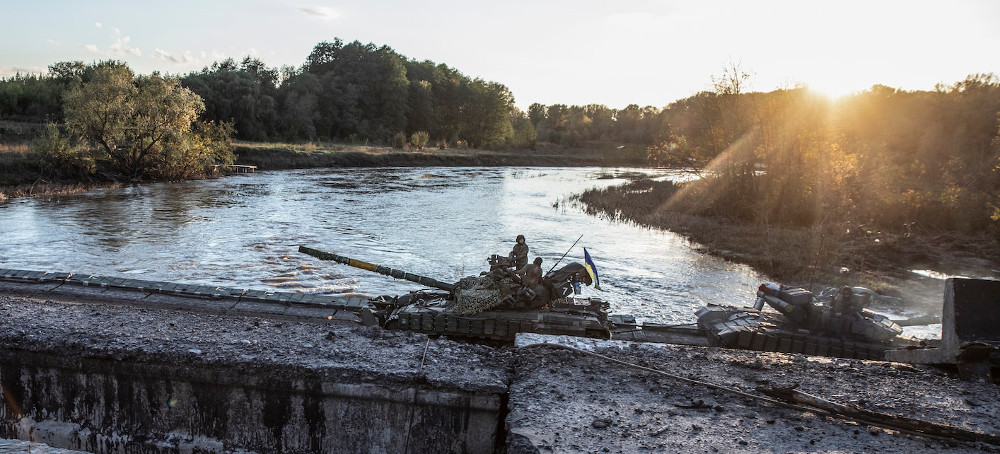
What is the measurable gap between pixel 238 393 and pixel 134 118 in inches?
1497

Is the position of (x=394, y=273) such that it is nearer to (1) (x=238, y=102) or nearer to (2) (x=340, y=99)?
(1) (x=238, y=102)

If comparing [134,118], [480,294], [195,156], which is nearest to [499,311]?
[480,294]

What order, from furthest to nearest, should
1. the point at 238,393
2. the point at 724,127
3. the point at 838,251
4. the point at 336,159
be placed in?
the point at 336,159
the point at 724,127
the point at 838,251
the point at 238,393

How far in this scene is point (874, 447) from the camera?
538 centimetres

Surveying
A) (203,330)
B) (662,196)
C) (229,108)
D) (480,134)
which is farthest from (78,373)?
(480,134)

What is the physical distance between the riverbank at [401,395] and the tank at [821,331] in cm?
292

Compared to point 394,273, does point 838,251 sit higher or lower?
lower

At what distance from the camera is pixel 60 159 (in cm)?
3525

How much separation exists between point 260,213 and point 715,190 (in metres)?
22.7

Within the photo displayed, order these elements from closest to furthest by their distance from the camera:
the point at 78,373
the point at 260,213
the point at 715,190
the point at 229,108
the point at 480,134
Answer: the point at 78,373, the point at 260,213, the point at 715,190, the point at 229,108, the point at 480,134

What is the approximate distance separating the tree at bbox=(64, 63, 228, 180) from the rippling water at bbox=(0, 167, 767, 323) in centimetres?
286

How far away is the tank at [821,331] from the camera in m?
9.95

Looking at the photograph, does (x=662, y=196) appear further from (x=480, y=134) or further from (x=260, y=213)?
(x=480, y=134)

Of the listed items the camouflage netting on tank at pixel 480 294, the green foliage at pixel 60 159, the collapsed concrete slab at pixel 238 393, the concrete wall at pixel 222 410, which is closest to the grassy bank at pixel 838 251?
the camouflage netting on tank at pixel 480 294
